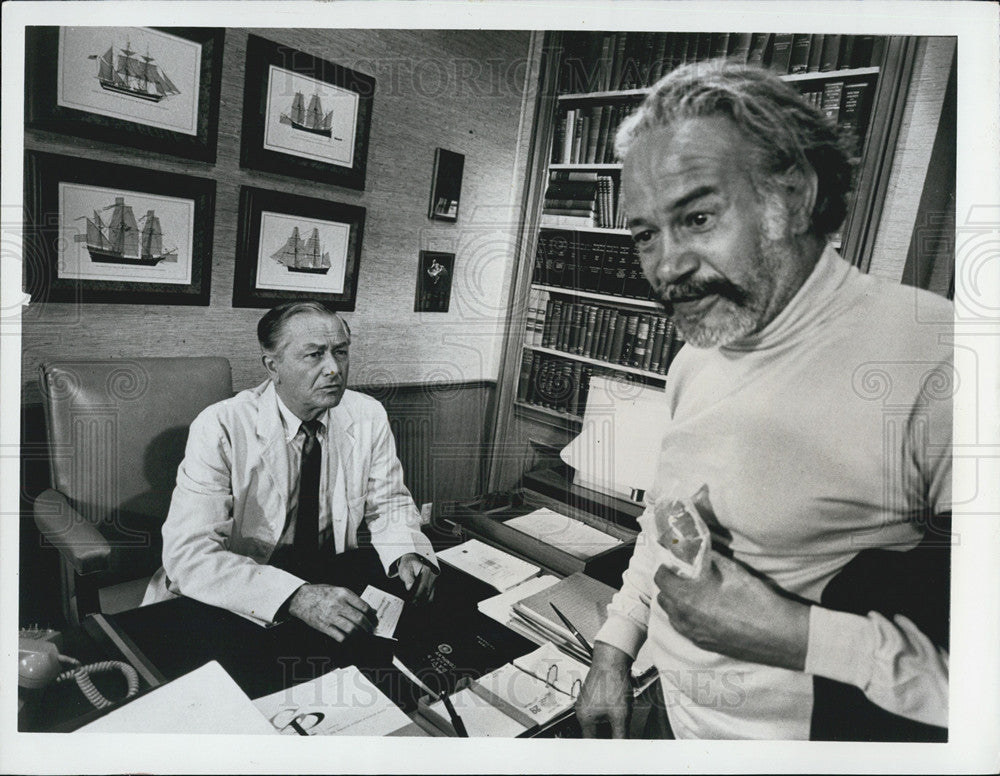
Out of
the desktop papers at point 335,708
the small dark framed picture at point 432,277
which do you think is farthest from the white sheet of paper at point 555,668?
the small dark framed picture at point 432,277

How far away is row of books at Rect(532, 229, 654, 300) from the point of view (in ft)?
4.01

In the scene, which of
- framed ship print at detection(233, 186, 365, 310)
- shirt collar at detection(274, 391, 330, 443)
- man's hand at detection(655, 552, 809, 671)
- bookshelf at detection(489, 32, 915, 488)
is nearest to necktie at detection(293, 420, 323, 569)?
shirt collar at detection(274, 391, 330, 443)

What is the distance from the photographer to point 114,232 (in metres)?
1.15

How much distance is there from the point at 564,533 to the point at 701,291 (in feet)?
1.85

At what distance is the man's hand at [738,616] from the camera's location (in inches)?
42.7

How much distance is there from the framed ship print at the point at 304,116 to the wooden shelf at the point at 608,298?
0.42 metres

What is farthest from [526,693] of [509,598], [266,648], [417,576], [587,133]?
[587,133]

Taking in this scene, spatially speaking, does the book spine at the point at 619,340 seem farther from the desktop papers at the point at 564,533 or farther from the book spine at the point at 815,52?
the book spine at the point at 815,52

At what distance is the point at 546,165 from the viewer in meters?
1.29

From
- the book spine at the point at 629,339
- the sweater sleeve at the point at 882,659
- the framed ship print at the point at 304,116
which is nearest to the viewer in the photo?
the sweater sleeve at the point at 882,659

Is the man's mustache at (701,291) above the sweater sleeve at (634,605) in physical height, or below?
above

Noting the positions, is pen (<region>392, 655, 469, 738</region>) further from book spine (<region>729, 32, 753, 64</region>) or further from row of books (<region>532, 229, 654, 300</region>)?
book spine (<region>729, 32, 753, 64</region>)

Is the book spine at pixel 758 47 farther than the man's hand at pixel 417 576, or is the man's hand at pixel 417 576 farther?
the man's hand at pixel 417 576

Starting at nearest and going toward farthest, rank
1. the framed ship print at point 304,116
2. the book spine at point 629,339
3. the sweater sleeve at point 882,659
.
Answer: the sweater sleeve at point 882,659 < the framed ship print at point 304,116 < the book spine at point 629,339
